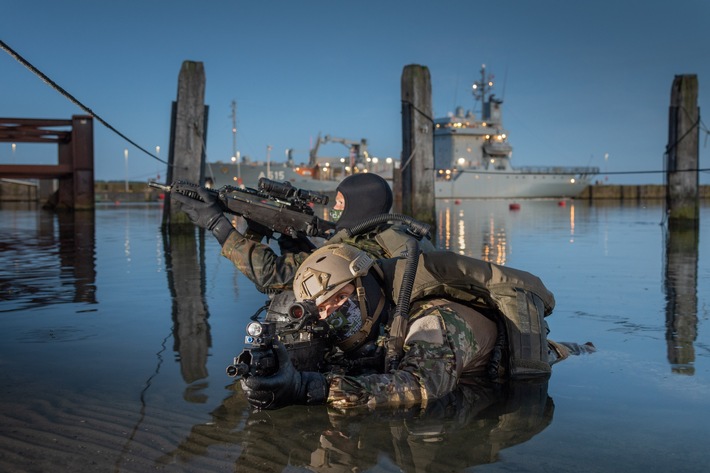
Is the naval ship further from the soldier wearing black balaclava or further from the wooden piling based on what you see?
the soldier wearing black balaclava

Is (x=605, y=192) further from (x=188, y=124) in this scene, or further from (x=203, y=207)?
(x=203, y=207)

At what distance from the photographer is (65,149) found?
95.8 ft

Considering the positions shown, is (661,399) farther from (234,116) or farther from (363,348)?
(234,116)

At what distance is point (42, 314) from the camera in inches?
249

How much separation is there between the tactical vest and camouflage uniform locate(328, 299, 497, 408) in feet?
0.42

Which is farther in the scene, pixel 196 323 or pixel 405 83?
pixel 405 83

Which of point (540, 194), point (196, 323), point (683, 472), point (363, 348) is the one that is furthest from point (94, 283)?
point (540, 194)

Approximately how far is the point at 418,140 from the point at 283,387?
12677mm

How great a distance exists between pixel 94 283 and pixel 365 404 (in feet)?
18.8

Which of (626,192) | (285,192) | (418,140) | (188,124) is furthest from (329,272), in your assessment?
(626,192)

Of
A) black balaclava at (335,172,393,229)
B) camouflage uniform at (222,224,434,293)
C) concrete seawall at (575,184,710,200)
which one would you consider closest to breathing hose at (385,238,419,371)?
camouflage uniform at (222,224,434,293)

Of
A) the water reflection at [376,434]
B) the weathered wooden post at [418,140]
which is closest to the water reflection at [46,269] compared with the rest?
the water reflection at [376,434]

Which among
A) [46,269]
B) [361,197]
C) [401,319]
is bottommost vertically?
[46,269]

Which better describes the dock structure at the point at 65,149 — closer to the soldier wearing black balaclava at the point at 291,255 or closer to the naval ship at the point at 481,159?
the soldier wearing black balaclava at the point at 291,255
